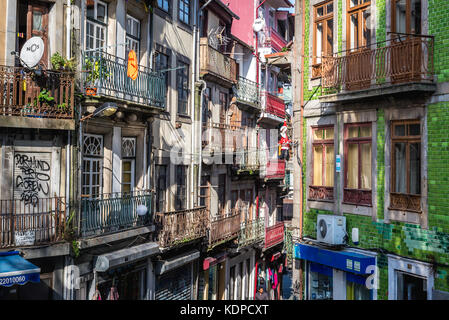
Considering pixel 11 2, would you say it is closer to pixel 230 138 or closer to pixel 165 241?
pixel 165 241

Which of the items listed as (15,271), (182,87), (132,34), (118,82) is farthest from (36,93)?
(182,87)

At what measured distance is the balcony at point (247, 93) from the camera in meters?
26.6

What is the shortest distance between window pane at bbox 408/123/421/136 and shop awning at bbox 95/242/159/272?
8.94 metres

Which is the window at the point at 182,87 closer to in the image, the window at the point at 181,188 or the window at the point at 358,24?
the window at the point at 181,188

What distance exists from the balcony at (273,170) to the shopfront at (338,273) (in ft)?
43.7

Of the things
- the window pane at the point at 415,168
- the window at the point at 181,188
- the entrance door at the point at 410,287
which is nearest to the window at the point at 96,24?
the window at the point at 181,188

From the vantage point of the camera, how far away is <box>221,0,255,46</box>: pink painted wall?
94.7 feet

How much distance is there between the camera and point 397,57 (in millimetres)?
13133

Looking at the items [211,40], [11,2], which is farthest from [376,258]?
[211,40]

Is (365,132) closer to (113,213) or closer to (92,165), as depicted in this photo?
(113,213)

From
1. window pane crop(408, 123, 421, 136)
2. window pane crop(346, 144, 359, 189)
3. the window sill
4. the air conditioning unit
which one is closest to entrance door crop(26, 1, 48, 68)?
the window sill

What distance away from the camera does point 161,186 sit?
19.1 m

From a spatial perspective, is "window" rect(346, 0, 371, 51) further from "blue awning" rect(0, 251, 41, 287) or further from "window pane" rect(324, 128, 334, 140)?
"blue awning" rect(0, 251, 41, 287)

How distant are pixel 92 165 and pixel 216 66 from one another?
9951 mm
